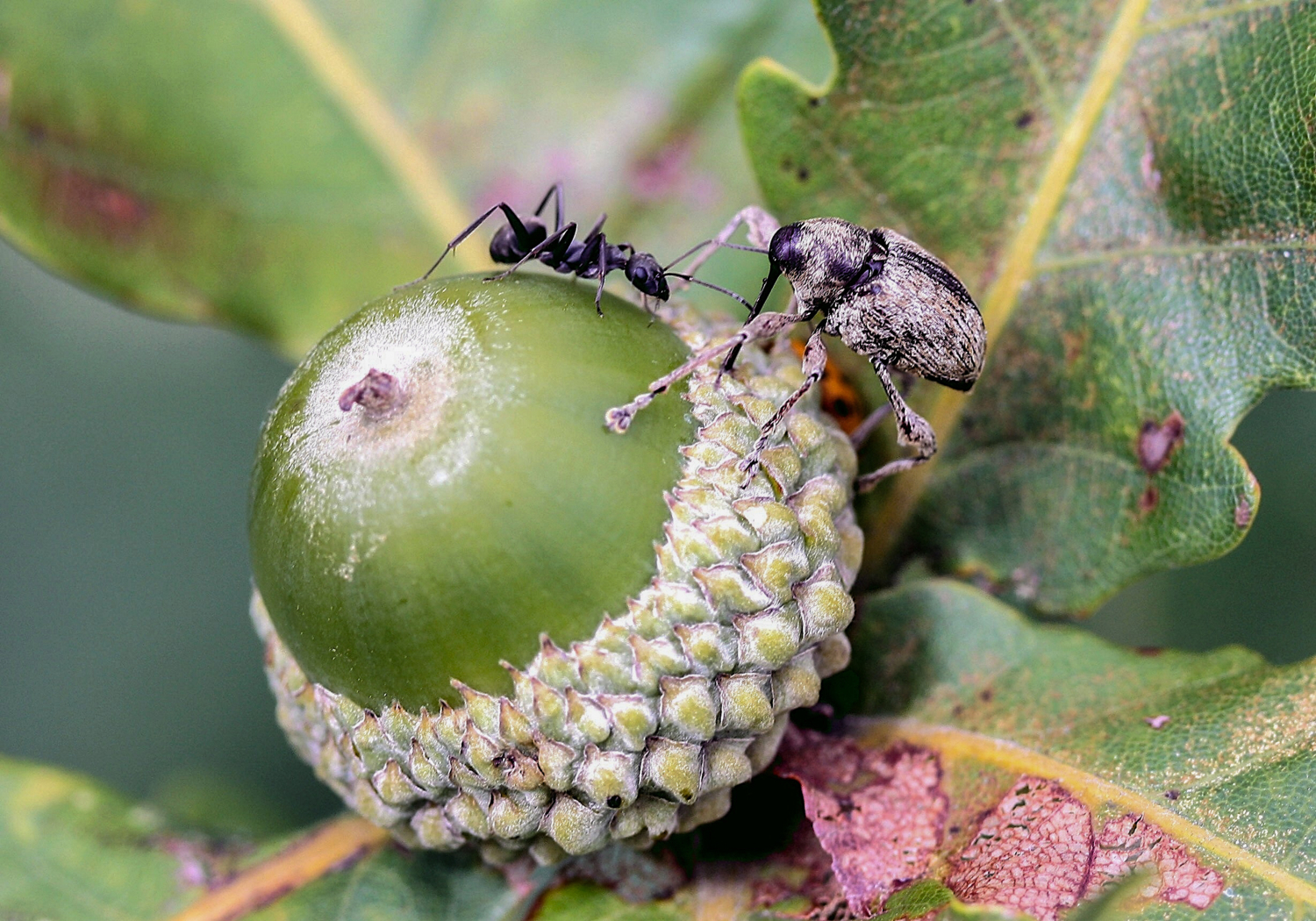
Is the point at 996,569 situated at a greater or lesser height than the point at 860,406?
lesser

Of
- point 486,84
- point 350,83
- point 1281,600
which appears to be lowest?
point 1281,600

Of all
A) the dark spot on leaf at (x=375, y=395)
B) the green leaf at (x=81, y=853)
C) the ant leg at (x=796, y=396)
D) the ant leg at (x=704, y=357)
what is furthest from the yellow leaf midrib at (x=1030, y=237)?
the green leaf at (x=81, y=853)

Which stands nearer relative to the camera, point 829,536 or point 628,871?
point 829,536

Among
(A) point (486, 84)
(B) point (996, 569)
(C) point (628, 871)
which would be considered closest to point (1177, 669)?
(B) point (996, 569)

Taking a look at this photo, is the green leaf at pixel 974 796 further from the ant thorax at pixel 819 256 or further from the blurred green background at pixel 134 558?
the blurred green background at pixel 134 558

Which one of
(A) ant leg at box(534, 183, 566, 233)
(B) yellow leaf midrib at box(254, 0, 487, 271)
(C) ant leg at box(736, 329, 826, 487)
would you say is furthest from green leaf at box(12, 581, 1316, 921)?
(B) yellow leaf midrib at box(254, 0, 487, 271)

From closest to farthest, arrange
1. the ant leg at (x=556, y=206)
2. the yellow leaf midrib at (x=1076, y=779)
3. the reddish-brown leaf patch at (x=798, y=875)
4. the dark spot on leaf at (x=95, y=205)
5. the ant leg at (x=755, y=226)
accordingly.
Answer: the yellow leaf midrib at (x=1076, y=779) < the reddish-brown leaf patch at (x=798, y=875) < the ant leg at (x=755, y=226) < the ant leg at (x=556, y=206) < the dark spot on leaf at (x=95, y=205)

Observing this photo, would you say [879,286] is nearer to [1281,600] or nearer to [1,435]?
[1281,600]
